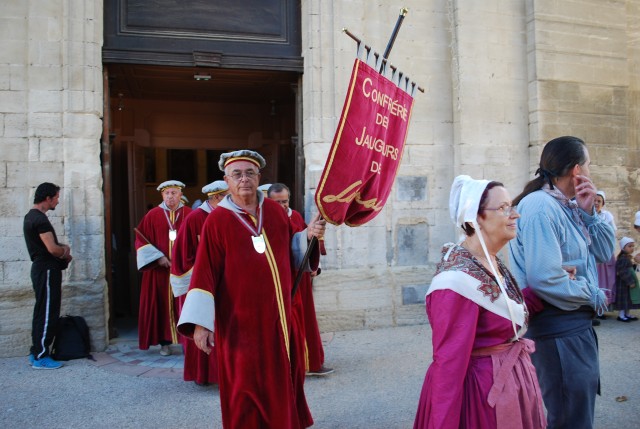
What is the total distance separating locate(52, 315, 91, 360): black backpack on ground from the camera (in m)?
5.98

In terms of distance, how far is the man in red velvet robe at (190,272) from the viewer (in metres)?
4.61

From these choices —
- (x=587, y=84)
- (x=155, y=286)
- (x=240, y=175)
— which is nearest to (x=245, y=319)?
(x=240, y=175)

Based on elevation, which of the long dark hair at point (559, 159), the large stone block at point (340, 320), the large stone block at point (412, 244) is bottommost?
the large stone block at point (340, 320)

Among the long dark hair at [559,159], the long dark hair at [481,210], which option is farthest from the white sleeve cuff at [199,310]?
the long dark hair at [559,159]

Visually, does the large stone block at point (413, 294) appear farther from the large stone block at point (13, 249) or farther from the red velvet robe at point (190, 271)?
the large stone block at point (13, 249)

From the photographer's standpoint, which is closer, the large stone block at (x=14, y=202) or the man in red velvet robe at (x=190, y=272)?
the man in red velvet robe at (x=190, y=272)

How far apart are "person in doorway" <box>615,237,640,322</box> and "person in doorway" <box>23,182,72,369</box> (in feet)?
22.2

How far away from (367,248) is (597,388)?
4.40m

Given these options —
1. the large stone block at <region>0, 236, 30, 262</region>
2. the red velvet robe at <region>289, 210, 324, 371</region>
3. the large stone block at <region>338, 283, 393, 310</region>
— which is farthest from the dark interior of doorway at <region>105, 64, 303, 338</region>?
the red velvet robe at <region>289, 210, 324, 371</region>

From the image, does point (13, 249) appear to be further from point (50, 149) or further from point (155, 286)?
point (155, 286)

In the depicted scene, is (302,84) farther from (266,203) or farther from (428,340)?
(266,203)

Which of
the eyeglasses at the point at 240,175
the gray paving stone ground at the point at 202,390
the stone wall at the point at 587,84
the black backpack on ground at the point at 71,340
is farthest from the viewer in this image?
the stone wall at the point at 587,84

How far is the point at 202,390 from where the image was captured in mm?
5082

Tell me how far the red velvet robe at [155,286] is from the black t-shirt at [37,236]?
3.23 feet
